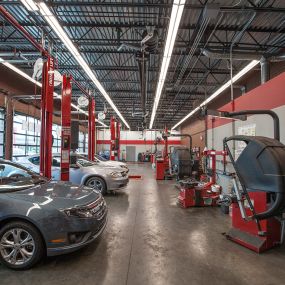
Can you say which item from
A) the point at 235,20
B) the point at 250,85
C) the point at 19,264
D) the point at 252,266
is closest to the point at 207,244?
the point at 252,266

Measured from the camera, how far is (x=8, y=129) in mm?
10352

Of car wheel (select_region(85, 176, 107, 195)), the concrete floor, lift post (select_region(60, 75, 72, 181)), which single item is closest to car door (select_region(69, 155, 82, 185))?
car wheel (select_region(85, 176, 107, 195))

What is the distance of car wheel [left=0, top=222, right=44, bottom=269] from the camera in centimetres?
273

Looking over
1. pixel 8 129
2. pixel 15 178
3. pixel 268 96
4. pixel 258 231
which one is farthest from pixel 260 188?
pixel 8 129

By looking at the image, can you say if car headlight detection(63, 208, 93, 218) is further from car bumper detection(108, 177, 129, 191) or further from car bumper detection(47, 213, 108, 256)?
car bumper detection(108, 177, 129, 191)

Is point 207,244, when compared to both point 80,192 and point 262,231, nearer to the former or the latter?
point 262,231

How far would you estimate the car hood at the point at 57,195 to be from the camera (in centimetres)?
289

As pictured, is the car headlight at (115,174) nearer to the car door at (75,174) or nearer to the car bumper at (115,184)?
the car bumper at (115,184)

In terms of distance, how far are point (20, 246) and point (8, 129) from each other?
900cm

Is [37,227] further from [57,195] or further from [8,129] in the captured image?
[8,129]

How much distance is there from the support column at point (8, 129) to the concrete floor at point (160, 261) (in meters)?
7.77

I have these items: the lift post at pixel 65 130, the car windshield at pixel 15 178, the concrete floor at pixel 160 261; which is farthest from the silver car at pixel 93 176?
the car windshield at pixel 15 178

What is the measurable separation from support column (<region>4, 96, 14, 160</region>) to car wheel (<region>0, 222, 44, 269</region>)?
8530 millimetres

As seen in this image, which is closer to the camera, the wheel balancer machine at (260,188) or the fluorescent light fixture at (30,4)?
the wheel balancer machine at (260,188)
